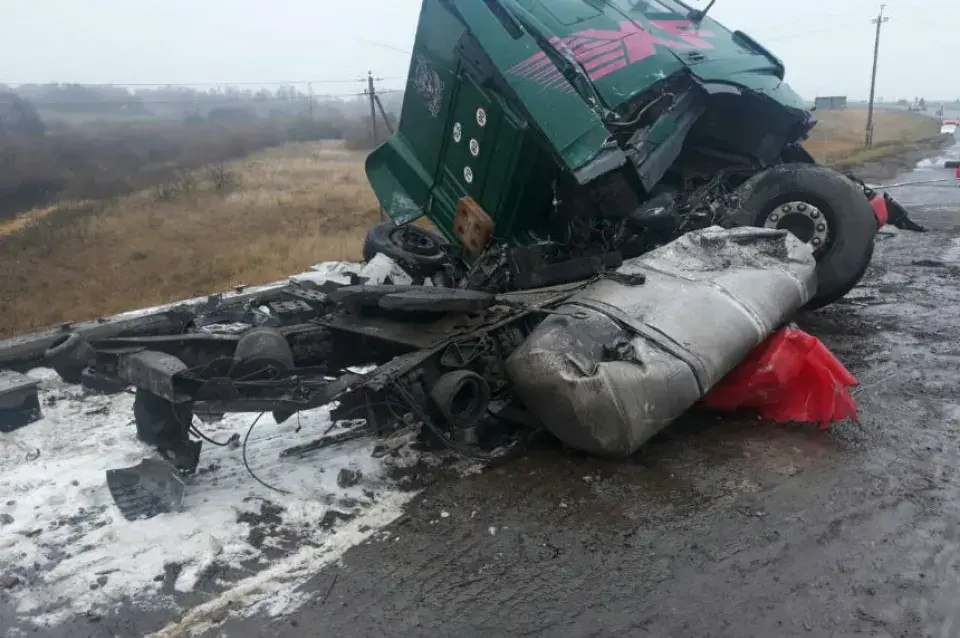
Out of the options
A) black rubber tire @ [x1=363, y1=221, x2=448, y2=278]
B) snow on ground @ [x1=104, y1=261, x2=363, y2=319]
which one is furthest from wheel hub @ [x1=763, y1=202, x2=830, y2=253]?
snow on ground @ [x1=104, y1=261, x2=363, y2=319]

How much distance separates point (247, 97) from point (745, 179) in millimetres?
48571

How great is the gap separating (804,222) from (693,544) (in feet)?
10.8

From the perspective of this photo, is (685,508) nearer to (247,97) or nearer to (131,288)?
(131,288)

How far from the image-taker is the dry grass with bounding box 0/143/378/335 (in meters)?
9.55

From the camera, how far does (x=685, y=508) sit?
3184mm

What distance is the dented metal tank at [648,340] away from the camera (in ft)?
11.1

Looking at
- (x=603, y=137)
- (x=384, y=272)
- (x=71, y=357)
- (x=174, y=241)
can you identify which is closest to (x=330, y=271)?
(x=384, y=272)

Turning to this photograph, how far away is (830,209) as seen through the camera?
5.19 metres

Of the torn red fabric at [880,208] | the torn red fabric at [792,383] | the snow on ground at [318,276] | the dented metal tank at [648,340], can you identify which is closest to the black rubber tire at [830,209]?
the torn red fabric at [880,208]

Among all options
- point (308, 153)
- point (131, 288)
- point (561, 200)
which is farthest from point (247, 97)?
point (561, 200)

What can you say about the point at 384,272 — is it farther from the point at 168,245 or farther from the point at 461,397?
the point at 168,245

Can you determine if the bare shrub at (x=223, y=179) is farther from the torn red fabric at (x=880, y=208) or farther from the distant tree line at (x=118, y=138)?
the torn red fabric at (x=880, y=208)

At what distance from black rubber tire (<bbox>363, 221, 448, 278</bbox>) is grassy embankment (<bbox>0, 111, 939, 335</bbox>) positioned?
3186 millimetres

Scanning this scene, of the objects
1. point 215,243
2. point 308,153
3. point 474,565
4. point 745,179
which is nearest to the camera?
point 474,565
